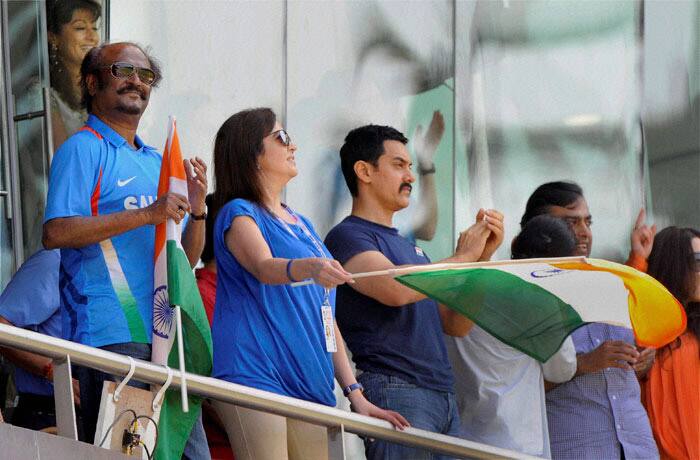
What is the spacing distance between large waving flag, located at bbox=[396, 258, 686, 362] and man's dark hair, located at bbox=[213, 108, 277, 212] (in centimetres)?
90

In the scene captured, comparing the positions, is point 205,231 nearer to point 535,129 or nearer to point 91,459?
point 91,459

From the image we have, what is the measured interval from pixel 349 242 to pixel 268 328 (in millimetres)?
800

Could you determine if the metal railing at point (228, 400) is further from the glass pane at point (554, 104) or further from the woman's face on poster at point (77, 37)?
the glass pane at point (554, 104)

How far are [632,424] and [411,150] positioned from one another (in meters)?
2.58

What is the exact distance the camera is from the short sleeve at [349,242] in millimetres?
6242

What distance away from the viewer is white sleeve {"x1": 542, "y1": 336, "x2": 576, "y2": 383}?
6.66 metres

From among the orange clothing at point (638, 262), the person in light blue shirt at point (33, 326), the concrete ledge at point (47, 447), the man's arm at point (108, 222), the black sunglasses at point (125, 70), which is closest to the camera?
the concrete ledge at point (47, 447)

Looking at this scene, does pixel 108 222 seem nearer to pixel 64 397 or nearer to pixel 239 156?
pixel 64 397

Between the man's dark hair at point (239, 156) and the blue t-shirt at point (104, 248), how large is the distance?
331 millimetres

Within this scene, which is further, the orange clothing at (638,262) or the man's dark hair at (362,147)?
the orange clothing at (638,262)

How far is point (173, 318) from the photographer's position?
5410 millimetres

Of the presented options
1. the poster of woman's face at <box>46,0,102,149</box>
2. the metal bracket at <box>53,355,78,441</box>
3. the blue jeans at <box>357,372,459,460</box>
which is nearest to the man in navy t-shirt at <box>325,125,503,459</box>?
the blue jeans at <box>357,372,459,460</box>

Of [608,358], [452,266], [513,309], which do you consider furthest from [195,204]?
[608,358]

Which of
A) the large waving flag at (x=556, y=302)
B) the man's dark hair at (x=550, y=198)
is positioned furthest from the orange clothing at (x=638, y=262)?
the large waving flag at (x=556, y=302)
